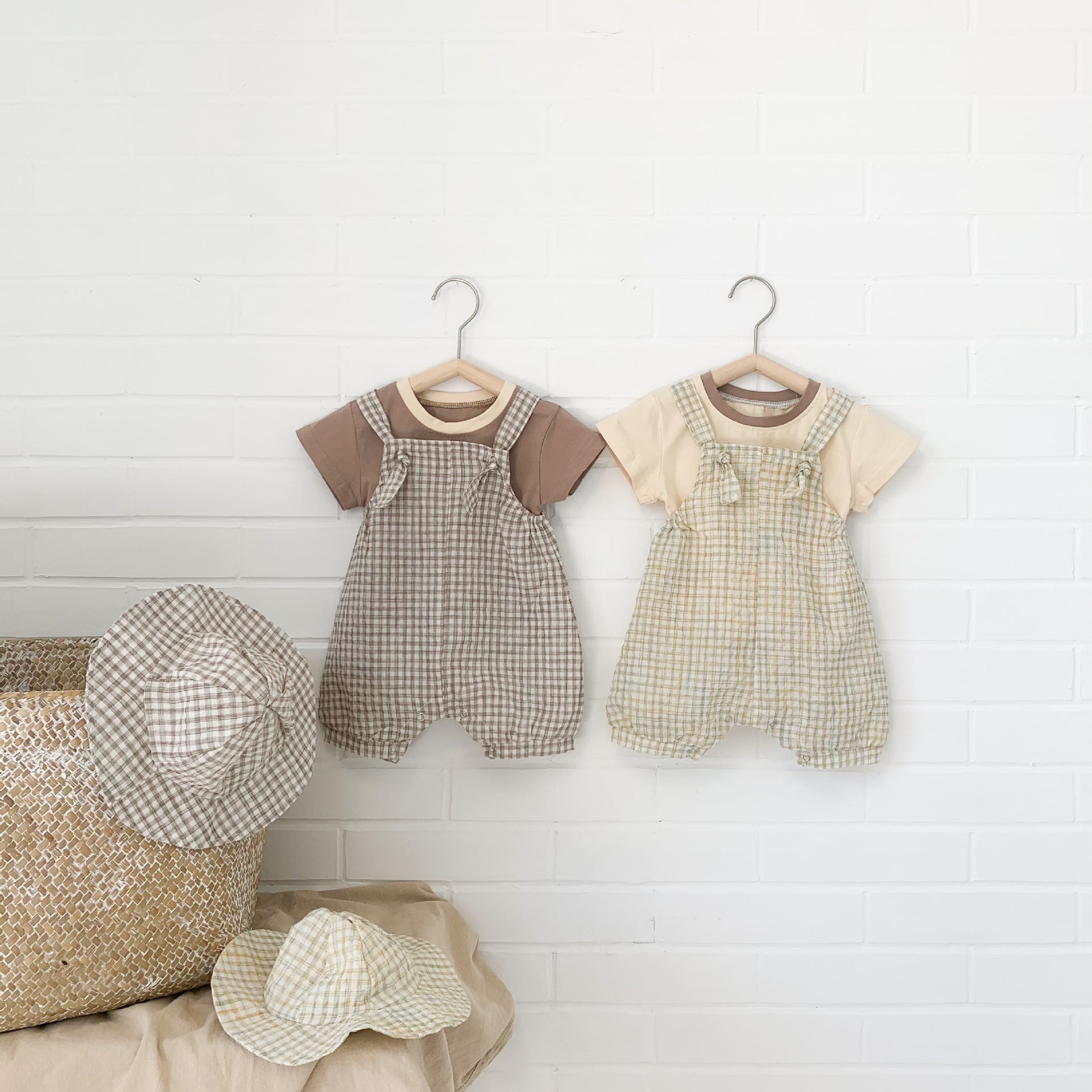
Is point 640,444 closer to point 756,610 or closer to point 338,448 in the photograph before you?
point 756,610

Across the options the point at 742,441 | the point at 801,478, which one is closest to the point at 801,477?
the point at 801,478

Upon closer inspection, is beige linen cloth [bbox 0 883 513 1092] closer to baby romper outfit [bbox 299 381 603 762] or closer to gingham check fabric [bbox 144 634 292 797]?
gingham check fabric [bbox 144 634 292 797]

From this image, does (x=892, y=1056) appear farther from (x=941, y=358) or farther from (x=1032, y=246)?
(x=1032, y=246)

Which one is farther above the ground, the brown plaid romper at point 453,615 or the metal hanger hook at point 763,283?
the metal hanger hook at point 763,283

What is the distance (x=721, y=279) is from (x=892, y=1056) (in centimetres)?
124

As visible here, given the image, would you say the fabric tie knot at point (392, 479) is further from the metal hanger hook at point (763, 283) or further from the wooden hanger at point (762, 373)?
the wooden hanger at point (762, 373)

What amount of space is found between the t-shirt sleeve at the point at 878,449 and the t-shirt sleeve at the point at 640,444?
0.29 meters

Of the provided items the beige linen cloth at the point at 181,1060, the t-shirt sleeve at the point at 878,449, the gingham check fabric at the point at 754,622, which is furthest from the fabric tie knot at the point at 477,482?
the beige linen cloth at the point at 181,1060

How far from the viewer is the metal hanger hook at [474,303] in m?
1.46

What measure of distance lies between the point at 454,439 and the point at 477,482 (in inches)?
3.0

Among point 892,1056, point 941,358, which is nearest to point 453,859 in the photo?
point 892,1056

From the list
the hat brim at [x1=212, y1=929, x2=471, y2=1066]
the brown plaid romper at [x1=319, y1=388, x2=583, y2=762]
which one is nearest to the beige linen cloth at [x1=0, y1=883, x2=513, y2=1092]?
the hat brim at [x1=212, y1=929, x2=471, y2=1066]

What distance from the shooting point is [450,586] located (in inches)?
55.6

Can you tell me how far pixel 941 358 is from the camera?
1.48m
